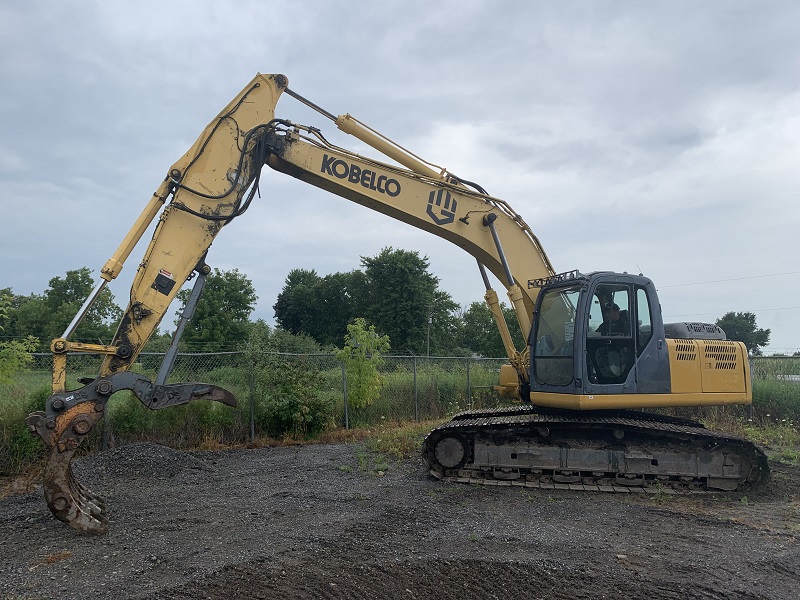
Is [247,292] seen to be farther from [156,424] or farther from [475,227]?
[475,227]

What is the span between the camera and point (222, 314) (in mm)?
42344

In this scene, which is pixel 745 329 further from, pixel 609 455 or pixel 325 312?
pixel 609 455

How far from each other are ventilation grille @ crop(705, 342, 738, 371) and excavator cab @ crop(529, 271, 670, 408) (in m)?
0.75

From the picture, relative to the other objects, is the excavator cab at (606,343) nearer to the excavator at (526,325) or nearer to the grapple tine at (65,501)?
the excavator at (526,325)

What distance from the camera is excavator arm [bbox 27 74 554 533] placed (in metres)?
5.99

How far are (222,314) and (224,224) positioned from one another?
36.7 metres

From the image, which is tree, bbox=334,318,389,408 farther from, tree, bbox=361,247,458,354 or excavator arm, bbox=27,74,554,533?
tree, bbox=361,247,458,354

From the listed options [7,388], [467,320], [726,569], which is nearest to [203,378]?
[7,388]

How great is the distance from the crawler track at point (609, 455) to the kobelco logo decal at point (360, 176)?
323 cm

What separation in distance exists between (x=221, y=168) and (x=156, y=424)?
5.73 meters

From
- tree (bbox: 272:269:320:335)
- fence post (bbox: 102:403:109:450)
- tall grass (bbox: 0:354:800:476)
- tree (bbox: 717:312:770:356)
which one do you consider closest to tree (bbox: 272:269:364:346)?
tree (bbox: 272:269:320:335)

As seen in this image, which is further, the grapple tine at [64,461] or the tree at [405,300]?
the tree at [405,300]

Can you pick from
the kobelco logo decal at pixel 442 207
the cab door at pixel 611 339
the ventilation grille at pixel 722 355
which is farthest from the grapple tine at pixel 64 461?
the ventilation grille at pixel 722 355

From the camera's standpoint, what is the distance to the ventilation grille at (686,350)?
25.7 feet
